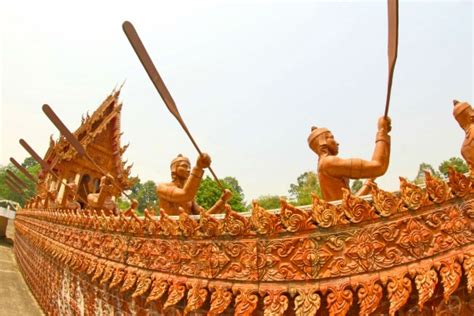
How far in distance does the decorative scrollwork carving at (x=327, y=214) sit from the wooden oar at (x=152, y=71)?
1.69m

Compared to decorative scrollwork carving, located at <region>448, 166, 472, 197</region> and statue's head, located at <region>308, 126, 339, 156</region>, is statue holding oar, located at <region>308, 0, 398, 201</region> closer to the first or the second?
statue's head, located at <region>308, 126, 339, 156</region>

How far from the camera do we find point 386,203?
2.06m

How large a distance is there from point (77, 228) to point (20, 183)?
15642 millimetres

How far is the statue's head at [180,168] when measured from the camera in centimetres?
421

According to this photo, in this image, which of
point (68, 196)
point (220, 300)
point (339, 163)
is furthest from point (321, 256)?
point (68, 196)

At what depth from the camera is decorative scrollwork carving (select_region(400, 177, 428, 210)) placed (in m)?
1.99

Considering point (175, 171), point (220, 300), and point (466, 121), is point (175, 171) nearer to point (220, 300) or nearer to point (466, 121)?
point (220, 300)

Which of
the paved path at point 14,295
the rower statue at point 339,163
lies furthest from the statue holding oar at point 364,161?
the paved path at point 14,295

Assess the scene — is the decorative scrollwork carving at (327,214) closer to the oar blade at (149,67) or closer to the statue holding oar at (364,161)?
the statue holding oar at (364,161)

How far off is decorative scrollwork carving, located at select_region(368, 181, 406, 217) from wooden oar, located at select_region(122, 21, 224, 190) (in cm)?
199

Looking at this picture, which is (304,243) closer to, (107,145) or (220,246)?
(220,246)

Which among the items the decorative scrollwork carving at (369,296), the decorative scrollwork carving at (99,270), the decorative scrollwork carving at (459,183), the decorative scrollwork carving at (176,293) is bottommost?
the decorative scrollwork carving at (99,270)

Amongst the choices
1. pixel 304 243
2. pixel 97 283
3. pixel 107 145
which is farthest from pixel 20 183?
pixel 304 243

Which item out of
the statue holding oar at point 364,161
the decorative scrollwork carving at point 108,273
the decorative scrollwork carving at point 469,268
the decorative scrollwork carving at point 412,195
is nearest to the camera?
the decorative scrollwork carving at point 469,268
